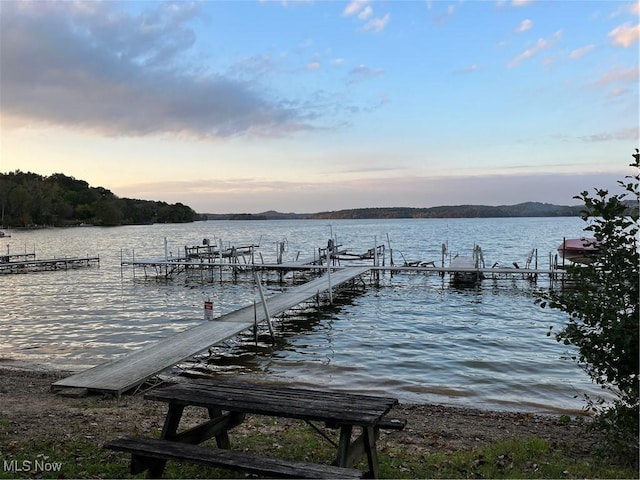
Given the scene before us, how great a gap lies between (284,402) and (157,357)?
667cm

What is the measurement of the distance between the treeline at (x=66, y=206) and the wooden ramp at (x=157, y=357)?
125m

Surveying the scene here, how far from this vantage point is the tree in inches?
197

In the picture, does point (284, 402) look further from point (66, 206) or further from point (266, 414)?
point (66, 206)

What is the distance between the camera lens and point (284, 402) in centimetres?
459

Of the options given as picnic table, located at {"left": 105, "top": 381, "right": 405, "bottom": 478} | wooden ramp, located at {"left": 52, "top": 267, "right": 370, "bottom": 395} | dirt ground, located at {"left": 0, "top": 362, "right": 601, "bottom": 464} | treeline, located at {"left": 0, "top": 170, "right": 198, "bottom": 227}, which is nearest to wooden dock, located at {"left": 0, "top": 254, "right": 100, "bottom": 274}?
wooden ramp, located at {"left": 52, "top": 267, "right": 370, "bottom": 395}

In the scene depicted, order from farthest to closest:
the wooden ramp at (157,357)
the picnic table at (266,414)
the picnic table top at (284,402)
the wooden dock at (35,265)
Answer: the wooden dock at (35,265), the wooden ramp at (157,357), the picnic table top at (284,402), the picnic table at (266,414)

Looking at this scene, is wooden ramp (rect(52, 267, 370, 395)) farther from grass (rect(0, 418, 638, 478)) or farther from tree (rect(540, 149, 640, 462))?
tree (rect(540, 149, 640, 462))

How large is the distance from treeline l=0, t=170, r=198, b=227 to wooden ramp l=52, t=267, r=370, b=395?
125 meters

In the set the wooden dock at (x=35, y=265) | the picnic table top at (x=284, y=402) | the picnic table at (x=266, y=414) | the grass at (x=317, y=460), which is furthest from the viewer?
the wooden dock at (x=35, y=265)

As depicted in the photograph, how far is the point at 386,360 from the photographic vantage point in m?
12.4

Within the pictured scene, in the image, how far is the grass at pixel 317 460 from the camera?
191 inches

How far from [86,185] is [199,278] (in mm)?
155372

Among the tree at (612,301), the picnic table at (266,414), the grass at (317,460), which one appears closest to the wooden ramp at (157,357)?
the grass at (317,460)

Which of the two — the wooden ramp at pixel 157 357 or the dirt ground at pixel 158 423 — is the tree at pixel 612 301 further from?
the wooden ramp at pixel 157 357
